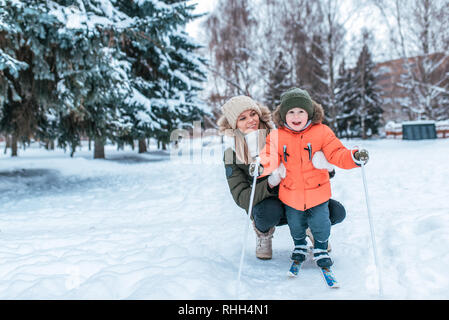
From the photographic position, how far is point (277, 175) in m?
2.18

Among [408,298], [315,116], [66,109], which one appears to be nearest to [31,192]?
[66,109]

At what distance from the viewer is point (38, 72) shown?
5078 millimetres

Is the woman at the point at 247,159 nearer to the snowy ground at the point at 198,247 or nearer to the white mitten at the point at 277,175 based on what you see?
the white mitten at the point at 277,175

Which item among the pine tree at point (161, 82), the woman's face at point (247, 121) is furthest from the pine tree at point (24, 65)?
the pine tree at point (161, 82)

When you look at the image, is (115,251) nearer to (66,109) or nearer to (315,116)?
(315,116)

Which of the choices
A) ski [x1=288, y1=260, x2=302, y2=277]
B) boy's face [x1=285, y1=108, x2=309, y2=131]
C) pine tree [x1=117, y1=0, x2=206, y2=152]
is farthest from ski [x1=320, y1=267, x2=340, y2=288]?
pine tree [x1=117, y1=0, x2=206, y2=152]

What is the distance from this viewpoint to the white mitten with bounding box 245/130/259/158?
251 cm

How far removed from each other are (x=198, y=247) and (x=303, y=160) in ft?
4.65

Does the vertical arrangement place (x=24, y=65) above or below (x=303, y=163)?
above

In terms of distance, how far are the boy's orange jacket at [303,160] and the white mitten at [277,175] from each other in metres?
0.03

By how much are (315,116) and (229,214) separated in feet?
8.12

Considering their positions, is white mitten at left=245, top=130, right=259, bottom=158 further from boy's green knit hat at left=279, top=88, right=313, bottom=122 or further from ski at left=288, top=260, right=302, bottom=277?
ski at left=288, top=260, right=302, bottom=277

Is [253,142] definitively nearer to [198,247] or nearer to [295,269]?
[295,269]

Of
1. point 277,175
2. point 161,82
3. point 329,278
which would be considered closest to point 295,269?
point 329,278
